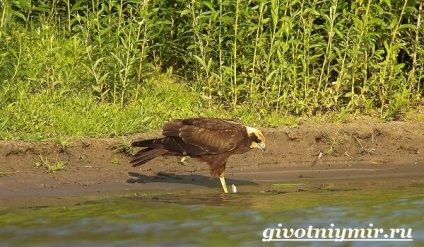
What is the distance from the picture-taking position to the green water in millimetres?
8672

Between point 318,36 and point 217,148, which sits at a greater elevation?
point 318,36

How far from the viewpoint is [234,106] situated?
1302 cm

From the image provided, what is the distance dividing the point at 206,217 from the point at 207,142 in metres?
1.63

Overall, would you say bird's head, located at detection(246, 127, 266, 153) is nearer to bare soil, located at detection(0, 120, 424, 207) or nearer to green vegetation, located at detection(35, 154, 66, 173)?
bare soil, located at detection(0, 120, 424, 207)

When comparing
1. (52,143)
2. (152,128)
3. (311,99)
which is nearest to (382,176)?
(311,99)

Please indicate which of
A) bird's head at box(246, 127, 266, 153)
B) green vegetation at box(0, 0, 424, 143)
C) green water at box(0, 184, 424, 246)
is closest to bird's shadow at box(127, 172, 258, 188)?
green water at box(0, 184, 424, 246)

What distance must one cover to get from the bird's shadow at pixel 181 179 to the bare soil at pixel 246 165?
1cm

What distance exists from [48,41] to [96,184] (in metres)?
3.04

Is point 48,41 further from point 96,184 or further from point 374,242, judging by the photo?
point 374,242

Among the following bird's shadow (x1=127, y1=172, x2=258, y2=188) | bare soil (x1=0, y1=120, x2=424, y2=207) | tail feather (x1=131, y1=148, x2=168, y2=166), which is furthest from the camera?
bird's shadow (x1=127, y1=172, x2=258, y2=188)

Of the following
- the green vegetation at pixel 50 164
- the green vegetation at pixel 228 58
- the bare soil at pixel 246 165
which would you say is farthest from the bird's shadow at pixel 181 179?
the green vegetation at pixel 228 58

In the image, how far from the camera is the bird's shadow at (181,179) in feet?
37.4

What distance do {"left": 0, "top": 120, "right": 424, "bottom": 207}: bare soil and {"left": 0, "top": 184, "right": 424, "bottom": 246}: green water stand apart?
1.61ft

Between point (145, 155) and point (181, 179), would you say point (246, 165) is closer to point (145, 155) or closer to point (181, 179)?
point (181, 179)
